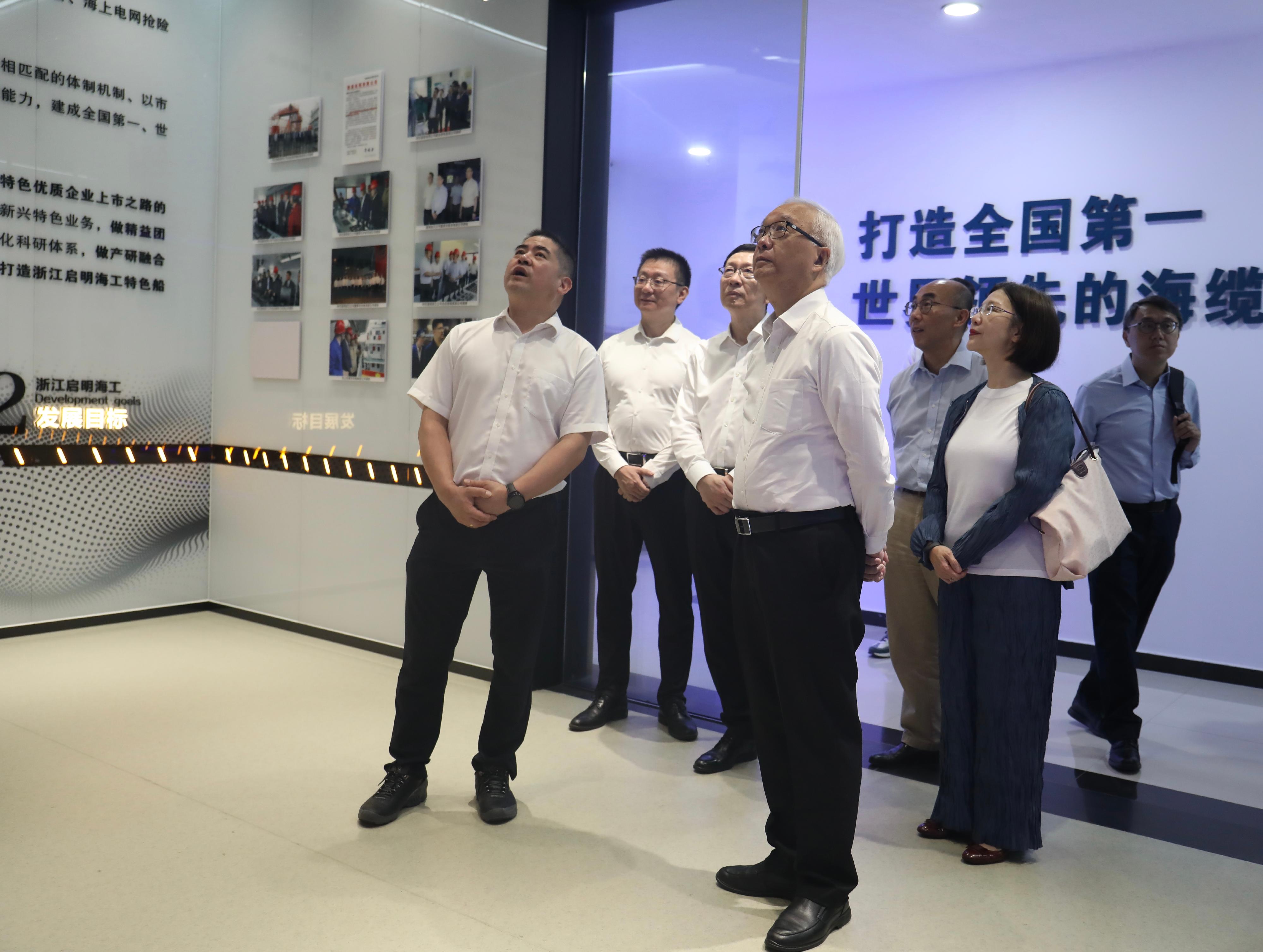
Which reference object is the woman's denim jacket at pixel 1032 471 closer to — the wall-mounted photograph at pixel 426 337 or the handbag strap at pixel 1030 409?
the handbag strap at pixel 1030 409

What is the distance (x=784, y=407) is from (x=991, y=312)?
94cm

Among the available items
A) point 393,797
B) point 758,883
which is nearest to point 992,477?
point 758,883

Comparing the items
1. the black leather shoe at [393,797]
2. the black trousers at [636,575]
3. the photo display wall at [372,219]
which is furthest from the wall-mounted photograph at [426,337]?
the black leather shoe at [393,797]

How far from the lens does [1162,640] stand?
5.76m

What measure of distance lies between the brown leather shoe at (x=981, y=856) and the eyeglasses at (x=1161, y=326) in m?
2.27

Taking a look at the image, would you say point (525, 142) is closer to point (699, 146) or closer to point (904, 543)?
point (699, 146)

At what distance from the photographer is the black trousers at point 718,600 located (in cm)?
371

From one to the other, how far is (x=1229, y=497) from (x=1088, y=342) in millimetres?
1136

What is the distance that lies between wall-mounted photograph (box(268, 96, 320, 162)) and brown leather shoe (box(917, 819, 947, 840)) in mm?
4435

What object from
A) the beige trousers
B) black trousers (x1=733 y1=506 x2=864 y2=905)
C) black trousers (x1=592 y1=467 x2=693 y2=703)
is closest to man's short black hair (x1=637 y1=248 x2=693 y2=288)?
black trousers (x1=592 y1=467 x2=693 y2=703)

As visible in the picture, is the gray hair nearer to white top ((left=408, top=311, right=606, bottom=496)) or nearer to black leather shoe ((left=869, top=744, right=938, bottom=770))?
white top ((left=408, top=311, right=606, bottom=496))

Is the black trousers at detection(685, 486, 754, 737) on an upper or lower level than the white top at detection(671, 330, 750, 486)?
lower

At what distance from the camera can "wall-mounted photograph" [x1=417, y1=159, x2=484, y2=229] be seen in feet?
15.6

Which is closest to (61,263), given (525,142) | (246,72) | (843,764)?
(246,72)
